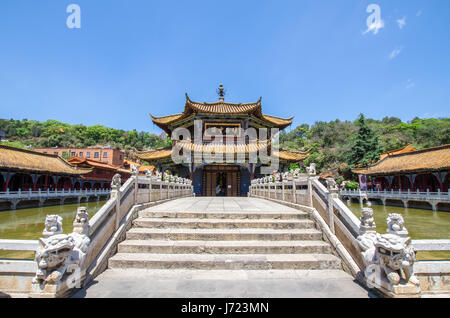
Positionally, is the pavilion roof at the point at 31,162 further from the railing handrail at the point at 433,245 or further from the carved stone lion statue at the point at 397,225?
the railing handrail at the point at 433,245

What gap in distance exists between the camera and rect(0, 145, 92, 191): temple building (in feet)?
63.0

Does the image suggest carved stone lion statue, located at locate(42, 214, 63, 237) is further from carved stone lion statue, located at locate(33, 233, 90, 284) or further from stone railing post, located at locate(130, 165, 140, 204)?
stone railing post, located at locate(130, 165, 140, 204)

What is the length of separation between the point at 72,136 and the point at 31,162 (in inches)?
2492

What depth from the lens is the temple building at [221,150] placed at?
18000 millimetres

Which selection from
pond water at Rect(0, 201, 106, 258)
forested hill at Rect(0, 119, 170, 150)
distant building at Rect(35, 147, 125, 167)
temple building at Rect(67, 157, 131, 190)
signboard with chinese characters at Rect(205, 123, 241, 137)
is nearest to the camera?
pond water at Rect(0, 201, 106, 258)

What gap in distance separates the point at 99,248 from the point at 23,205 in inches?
887

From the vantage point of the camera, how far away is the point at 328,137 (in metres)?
59.8

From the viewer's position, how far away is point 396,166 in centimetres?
2247

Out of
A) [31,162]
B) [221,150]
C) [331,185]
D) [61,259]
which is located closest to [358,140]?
[221,150]

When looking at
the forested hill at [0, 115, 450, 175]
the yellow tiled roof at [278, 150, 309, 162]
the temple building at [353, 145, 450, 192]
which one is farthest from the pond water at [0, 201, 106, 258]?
the forested hill at [0, 115, 450, 175]

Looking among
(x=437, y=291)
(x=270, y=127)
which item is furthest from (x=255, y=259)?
(x=270, y=127)
